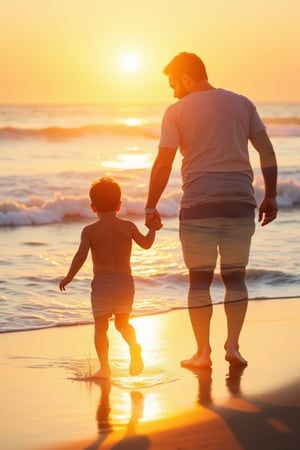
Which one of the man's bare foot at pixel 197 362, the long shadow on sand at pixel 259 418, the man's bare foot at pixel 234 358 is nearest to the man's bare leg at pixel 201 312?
the man's bare foot at pixel 197 362

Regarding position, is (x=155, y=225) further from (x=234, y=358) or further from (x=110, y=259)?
(x=234, y=358)

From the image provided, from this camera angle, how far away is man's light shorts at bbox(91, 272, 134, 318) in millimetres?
5652

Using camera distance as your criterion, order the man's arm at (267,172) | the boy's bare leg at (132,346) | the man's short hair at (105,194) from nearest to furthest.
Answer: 1. the man's short hair at (105,194)
2. the boy's bare leg at (132,346)
3. the man's arm at (267,172)

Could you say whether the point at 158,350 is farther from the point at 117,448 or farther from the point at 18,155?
the point at 18,155

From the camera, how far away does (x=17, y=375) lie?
19.2ft

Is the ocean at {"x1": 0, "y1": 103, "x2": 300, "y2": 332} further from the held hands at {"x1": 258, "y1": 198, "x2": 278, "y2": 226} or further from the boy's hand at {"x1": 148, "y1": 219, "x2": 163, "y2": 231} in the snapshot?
the held hands at {"x1": 258, "y1": 198, "x2": 278, "y2": 226}

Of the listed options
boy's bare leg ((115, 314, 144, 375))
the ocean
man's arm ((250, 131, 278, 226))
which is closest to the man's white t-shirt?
man's arm ((250, 131, 278, 226))

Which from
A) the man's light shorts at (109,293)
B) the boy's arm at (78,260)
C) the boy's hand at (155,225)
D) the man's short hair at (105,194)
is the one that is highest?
the man's short hair at (105,194)

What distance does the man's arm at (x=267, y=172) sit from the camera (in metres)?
5.92

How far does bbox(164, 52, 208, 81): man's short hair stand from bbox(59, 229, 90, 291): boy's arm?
3.40ft

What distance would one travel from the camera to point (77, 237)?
42.6ft

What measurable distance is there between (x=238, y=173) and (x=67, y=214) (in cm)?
1045

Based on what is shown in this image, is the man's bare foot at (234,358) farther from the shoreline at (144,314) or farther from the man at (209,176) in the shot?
the shoreline at (144,314)

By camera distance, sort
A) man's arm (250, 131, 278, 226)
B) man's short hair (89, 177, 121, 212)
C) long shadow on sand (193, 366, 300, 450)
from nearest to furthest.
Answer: long shadow on sand (193, 366, 300, 450) → man's short hair (89, 177, 121, 212) → man's arm (250, 131, 278, 226)
